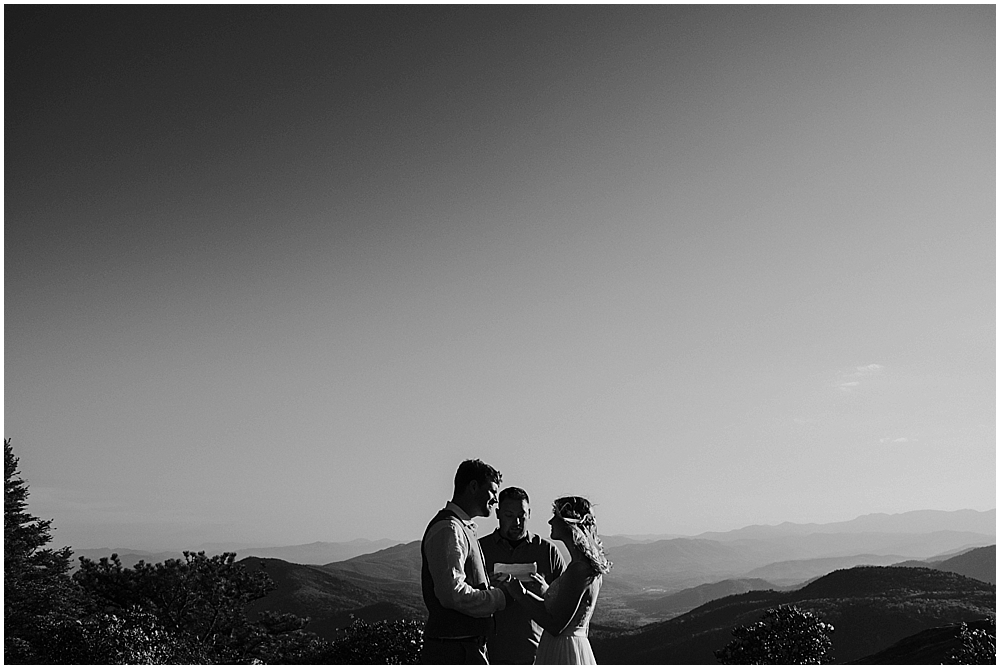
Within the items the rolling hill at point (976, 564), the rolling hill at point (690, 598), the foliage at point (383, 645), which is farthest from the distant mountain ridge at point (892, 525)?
the foliage at point (383, 645)

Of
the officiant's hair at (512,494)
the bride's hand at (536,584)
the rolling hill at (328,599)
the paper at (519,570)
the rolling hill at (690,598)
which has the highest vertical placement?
the officiant's hair at (512,494)

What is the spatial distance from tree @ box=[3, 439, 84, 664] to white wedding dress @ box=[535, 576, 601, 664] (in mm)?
5121

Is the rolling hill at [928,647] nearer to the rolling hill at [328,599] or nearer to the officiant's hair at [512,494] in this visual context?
the officiant's hair at [512,494]

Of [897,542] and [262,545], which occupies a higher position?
[262,545]

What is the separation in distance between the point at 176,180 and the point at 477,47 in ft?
10.5

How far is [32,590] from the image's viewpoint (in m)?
8.07

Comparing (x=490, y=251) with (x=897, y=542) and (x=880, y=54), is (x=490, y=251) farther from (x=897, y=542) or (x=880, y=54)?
(x=897, y=542)

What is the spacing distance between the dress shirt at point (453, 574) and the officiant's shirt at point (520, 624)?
0.29 m

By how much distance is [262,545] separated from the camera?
952cm

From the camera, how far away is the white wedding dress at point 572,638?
3561 mm

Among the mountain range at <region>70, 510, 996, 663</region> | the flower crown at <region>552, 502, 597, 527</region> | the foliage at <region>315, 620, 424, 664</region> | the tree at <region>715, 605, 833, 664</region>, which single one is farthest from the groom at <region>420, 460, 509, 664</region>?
the mountain range at <region>70, 510, 996, 663</region>

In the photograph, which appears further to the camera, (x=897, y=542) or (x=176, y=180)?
(x=897, y=542)

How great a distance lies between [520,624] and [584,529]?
2.72ft

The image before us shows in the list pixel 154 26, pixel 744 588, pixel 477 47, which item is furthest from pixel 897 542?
pixel 154 26
